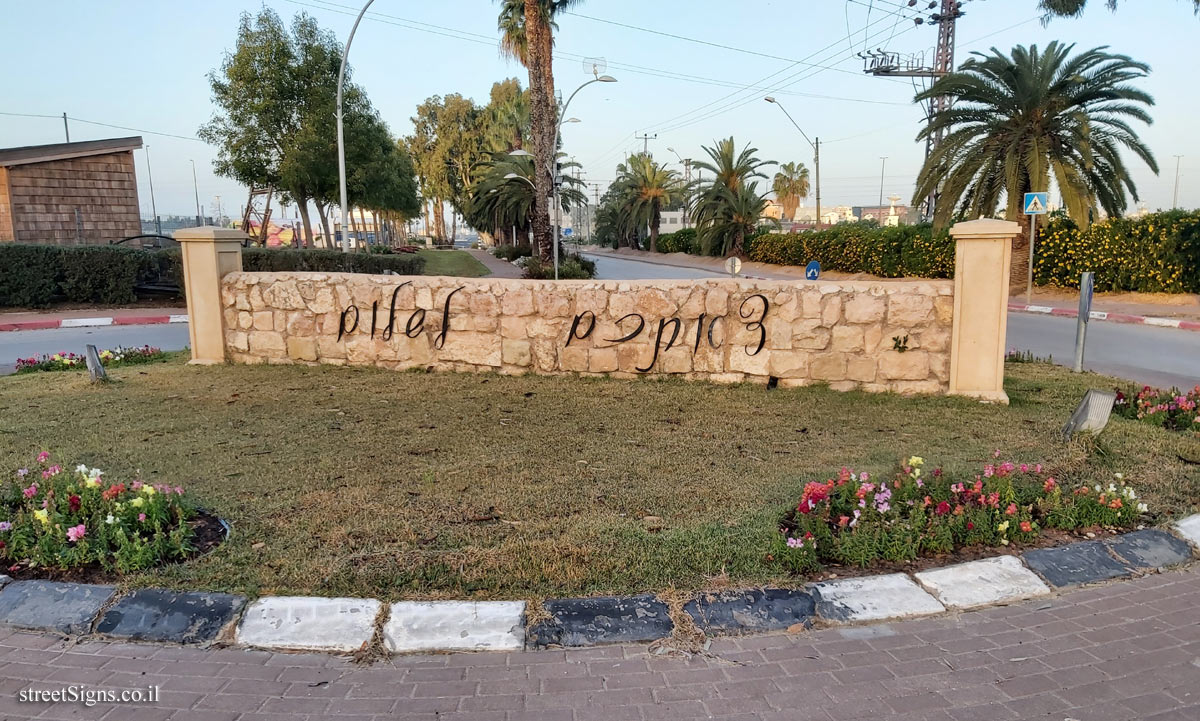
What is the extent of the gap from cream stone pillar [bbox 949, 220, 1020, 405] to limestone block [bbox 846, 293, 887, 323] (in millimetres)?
676

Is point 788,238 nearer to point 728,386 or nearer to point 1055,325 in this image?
point 1055,325

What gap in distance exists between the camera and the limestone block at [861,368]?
306 inches

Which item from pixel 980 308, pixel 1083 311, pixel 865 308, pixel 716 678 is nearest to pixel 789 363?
pixel 865 308

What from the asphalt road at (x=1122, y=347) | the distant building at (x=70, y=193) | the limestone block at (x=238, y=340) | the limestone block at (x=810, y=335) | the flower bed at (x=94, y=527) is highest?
the distant building at (x=70, y=193)

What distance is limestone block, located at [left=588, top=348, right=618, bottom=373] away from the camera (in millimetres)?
8438

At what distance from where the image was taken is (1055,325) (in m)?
15.9

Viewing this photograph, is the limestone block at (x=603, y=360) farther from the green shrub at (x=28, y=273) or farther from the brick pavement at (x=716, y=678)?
the green shrub at (x=28, y=273)

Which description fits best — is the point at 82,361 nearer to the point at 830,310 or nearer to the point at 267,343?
the point at 267,343

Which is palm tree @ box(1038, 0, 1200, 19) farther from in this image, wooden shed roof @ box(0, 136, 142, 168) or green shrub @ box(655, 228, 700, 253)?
green shrub @ box(655, 228, 700, 253)

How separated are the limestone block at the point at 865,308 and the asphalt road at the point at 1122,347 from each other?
419 cm

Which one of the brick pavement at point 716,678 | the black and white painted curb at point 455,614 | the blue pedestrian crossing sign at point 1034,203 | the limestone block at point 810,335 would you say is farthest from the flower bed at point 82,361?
the blue pedestrian crossing sign at point 1034,203

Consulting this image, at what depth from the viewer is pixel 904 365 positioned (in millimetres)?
7664

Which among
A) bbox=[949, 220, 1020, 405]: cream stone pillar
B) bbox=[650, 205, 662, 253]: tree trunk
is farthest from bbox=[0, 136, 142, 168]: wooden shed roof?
bbox=[650, 205, 662, 253]: tree trunk

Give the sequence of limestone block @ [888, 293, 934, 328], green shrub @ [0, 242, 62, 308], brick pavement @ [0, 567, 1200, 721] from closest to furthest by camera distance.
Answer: brick pavement @ [0, 567, 1200, 721], limestone block @ [888, 293, 934, 328], green shrub @ [0, 242, 62, 308]
